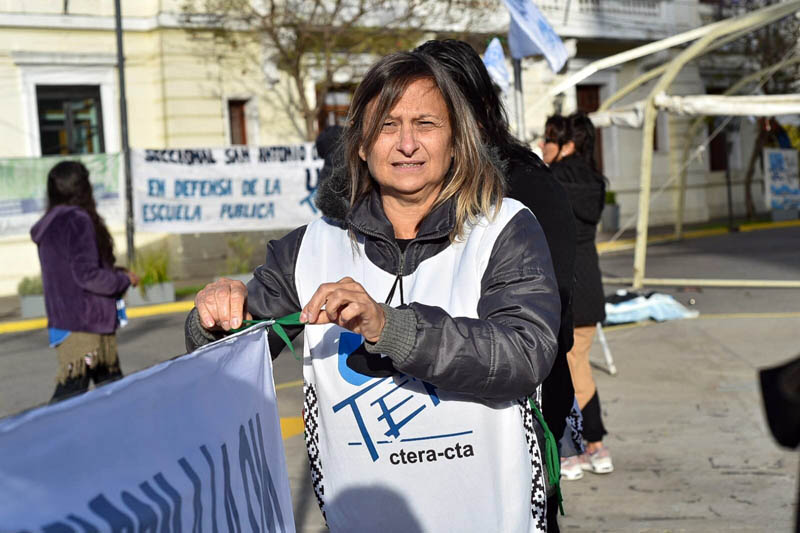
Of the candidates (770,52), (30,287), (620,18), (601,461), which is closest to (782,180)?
(770,52)

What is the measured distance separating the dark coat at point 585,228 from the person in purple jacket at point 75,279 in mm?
2671

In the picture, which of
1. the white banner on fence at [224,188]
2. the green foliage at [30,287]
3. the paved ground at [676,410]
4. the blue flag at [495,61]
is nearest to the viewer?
the paved ground at [676,410]

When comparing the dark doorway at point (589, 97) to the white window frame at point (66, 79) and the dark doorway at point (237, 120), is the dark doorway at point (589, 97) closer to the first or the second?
the dark doorway at point (237, 120)

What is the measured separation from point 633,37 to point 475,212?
25121 mm

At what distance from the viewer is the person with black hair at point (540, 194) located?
2.50m

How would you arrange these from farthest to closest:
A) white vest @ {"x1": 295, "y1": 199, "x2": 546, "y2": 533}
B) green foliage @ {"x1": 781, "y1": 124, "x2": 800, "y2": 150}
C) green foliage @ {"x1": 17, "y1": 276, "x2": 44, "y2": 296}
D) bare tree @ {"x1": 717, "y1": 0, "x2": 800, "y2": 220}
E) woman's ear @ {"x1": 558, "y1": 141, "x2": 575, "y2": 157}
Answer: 1. green foliage @ {"x1": 781, "y1": 124, "x2": 800, "y2": 150}
2. bare tree @ {"x1": 717, "y1": 0, "x2": 800, "y2": 220}
3. green foliage @ {"x1": 17, "y1": 276, "x2": 44, "y2": 296}
4. woman's ear @ {"x1": 558, "y1": 141, "x2": 575, "y2": 157}
5. white vest @ {"x1": 295, "y1": 199, "x2": 546, "y2": 533}

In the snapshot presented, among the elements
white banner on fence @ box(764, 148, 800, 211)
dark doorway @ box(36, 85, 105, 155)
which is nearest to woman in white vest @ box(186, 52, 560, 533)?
dark doorway @ box(36, 85, 105, 155)

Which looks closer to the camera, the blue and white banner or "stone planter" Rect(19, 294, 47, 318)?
the blue and white banner

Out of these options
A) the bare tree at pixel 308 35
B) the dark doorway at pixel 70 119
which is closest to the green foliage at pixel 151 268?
the dark doorway at pixel 70 119

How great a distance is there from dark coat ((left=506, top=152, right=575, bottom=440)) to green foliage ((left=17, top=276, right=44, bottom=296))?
12.5m

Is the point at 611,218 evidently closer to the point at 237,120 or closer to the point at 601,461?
the point at 237,120

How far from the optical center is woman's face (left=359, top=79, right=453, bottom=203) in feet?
7.38

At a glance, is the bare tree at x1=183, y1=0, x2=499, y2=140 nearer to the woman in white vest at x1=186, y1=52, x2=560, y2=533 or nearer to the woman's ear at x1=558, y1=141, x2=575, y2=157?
the woman's ear at x1=558, y1=141, x2=575, y2=157

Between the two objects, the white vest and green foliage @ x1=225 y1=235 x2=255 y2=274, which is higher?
the white vest
